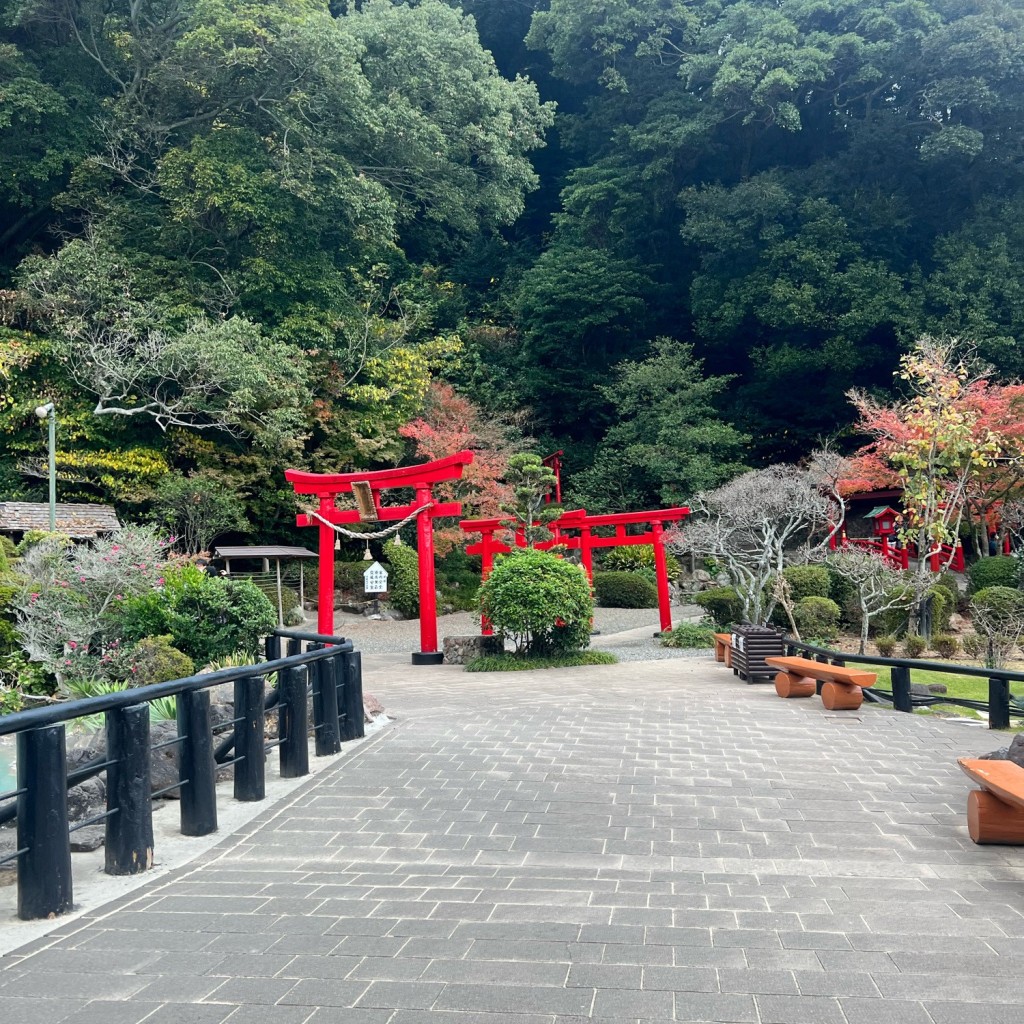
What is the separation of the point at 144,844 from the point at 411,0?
34793 millimetres

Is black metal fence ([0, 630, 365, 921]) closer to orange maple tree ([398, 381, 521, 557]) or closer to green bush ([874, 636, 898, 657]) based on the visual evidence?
green bush ([874, 636, 898, 657])

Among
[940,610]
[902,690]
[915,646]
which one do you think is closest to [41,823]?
[902,690]

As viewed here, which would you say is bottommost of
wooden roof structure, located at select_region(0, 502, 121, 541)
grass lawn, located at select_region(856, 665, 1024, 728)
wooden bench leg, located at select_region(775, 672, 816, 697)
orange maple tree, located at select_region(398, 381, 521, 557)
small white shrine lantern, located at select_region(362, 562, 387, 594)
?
grass lawn, located at select_region(856, 665, 1024, 728)

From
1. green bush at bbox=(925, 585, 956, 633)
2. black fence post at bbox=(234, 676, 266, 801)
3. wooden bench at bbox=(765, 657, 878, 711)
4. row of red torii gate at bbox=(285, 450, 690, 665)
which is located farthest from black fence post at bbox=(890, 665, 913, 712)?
green bush at bbox=(925, 585, 956, 633)

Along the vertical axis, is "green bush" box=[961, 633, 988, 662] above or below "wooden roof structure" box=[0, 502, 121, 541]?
below

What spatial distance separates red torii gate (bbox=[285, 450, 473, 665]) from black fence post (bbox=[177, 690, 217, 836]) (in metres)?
10.6

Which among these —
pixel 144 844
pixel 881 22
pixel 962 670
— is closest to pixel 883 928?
pixel 144 844

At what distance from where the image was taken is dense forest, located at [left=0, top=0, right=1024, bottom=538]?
71.9ft

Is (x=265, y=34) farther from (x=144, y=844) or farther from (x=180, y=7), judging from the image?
(x=144, y=844)

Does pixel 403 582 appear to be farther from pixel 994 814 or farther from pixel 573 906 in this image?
pixel 573 906

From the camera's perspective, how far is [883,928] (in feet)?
10.7

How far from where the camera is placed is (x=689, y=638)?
1712 cm

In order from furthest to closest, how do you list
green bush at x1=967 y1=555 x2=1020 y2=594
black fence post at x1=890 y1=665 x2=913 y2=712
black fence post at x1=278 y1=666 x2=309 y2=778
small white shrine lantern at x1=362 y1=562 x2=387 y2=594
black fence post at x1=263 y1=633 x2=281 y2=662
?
green bush at x1=967 y1=555 x2=1020 y2=594, small white shrine lantern at x1=362 y1=562 x2=387 y2=594, black fence post at x1=263 y1=633 x2=281 y2=662, black fence post at x1=890 y1=665 x2=913 y2=712, black fence post at x1=278 y1=666 x2=309 y2=778

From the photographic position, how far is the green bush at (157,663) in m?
9.75
